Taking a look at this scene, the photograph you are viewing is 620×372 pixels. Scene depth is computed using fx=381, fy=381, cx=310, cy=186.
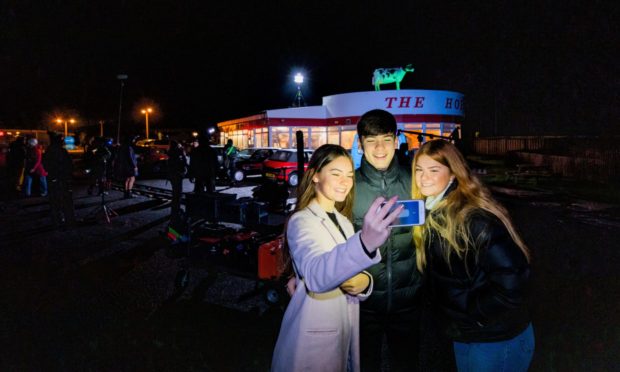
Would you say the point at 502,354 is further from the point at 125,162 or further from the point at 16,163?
the point at 16,163

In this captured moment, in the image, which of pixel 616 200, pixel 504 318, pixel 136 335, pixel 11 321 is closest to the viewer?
pixel 504 318

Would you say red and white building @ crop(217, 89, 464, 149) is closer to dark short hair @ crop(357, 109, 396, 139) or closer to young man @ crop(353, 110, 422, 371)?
dark short hair @ crop(357, 109, 396, 139)

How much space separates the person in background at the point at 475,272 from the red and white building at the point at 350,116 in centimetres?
2734

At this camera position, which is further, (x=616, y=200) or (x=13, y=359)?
(x=616, y=200)

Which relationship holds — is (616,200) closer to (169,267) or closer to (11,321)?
(169,267)

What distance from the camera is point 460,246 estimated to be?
1.94 m

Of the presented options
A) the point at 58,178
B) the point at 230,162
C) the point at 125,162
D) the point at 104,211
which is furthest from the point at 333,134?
the point at 58,178

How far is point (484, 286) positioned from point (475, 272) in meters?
0.08

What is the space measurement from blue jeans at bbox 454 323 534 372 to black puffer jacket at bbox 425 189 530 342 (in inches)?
1.5

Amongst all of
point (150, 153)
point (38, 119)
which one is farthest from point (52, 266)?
point (38, 119)

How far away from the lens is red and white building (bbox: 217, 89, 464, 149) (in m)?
30.2

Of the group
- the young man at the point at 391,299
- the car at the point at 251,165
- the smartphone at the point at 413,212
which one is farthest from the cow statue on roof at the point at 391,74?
the smartphone at the point at 413,212

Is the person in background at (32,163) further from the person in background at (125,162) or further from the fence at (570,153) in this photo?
the fence at (570,153)

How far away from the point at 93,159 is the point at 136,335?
27.8 ft
